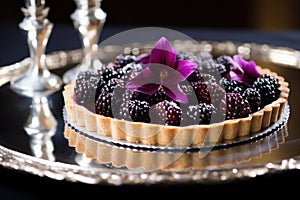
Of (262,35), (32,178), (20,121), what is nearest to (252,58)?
(262,35)

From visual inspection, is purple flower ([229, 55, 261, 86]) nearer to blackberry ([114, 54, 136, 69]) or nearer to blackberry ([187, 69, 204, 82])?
blackberry ([187, 69, 204, 82])

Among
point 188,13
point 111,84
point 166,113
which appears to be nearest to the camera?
point 166,113

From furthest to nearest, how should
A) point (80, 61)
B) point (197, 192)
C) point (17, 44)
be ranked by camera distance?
1. point (17, 44)
2. point (80, 61)
3. point (197, 192)

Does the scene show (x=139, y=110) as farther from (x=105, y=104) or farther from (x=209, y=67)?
(x=209, y=67)

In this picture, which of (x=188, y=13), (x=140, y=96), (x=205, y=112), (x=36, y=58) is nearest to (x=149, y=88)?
(x=140, y=96)

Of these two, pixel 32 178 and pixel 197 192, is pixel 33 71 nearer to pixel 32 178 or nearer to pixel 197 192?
pixel 32 178

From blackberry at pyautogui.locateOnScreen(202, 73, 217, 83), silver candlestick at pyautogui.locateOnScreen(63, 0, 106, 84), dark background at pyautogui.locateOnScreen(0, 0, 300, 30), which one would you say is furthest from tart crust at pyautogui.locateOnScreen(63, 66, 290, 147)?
dark background at pyautogui.locateOnScreen(0, 0, 300, 30)

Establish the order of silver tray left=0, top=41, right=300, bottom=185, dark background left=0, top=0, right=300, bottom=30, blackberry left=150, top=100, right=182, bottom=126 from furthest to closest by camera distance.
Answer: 1. dark background left=0, top=0, right=300, bottom=30
2. blackberry left=150, top=100, right=182, bottom=126
3. silver tray left=0, top=41, right=300, bottom=185
